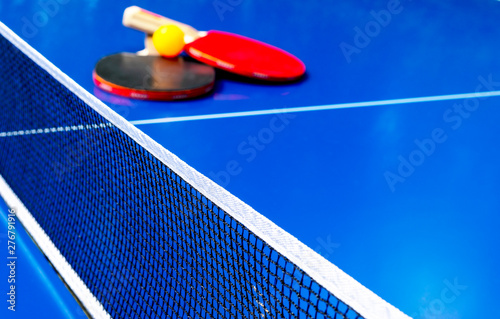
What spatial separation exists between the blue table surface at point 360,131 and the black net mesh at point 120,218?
271mm

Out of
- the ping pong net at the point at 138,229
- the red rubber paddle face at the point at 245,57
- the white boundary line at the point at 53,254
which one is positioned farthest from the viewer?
the red rubber paddle face at the point at 245,57

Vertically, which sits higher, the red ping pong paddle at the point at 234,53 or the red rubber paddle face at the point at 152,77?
the red ping pong paddle at the point at 234,53

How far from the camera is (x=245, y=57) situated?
15.6ft

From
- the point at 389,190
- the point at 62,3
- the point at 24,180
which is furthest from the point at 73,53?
the point at 389,190

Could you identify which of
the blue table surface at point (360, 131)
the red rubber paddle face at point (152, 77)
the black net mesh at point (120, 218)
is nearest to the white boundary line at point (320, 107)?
the blue table surface at point (360, 131)

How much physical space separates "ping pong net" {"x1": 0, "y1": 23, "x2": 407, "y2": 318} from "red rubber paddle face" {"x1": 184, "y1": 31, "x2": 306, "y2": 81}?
136 cm

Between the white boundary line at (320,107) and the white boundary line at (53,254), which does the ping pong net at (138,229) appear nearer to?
the white boundary line at (53,254)

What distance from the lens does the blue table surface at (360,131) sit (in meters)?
2.92

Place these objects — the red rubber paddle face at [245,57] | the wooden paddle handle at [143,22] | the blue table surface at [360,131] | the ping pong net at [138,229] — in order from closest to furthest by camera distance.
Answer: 1. the ping pong net at [138,229]
2. the blue table surface at [360,131]
3. the red rubber paddle face at [245,57]
4. the wooden paddle handle at [143,22]

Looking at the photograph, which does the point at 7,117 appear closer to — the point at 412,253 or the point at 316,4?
the point at 412,253

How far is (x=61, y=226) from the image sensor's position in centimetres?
284

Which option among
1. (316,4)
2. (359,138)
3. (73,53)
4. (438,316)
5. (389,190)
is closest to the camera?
(438,316)

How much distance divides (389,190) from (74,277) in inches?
67.7

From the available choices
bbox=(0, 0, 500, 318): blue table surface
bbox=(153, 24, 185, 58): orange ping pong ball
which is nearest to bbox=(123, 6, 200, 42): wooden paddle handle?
bbox=(153, 24, 185, 58): orange ping pong ball
